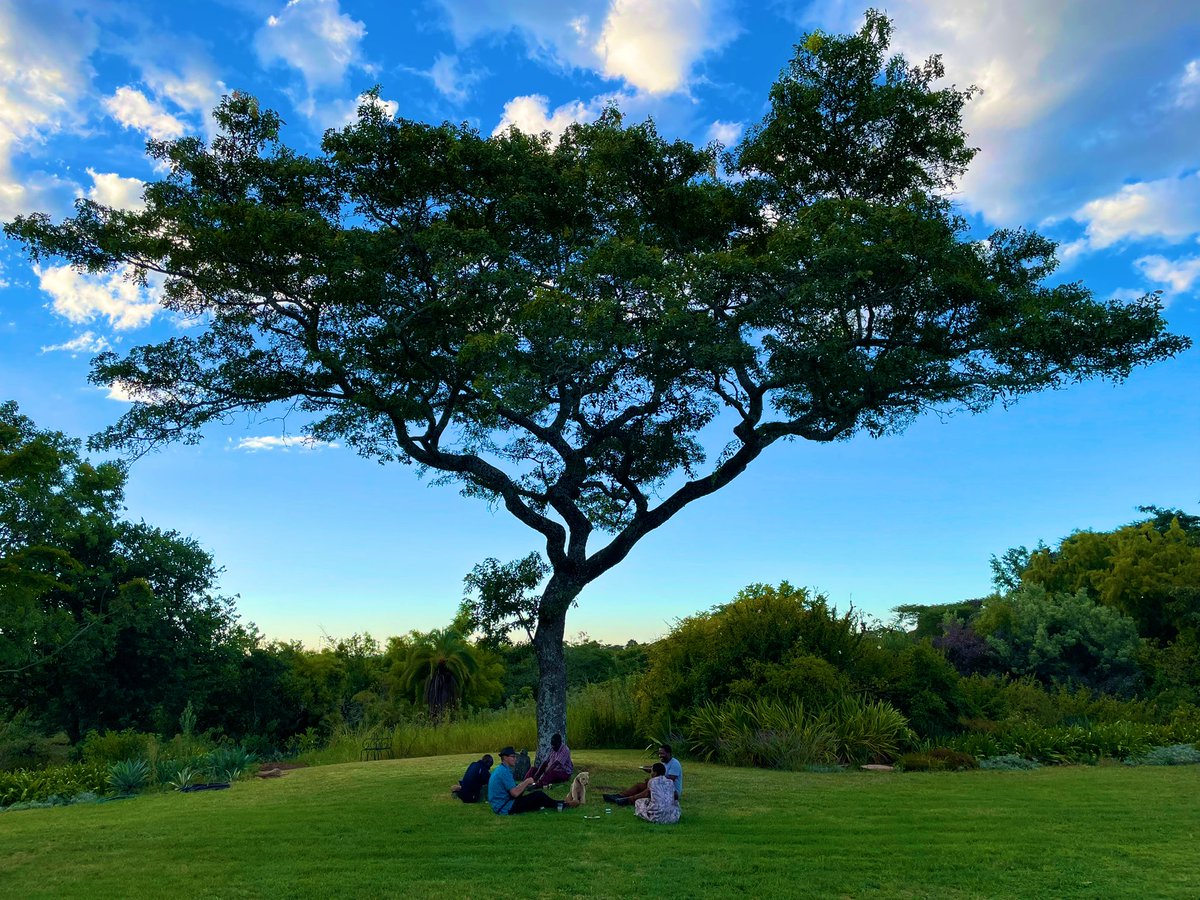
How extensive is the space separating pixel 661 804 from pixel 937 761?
703 cm

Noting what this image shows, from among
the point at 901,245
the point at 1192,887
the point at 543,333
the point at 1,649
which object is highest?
the point at 901,245

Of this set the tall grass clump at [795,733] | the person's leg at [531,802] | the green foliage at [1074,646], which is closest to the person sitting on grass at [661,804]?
the person's leg at [531,802]

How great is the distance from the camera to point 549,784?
1212 cm

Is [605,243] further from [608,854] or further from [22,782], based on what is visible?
[22,782]

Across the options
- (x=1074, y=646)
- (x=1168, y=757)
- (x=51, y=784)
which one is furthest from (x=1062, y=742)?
(x=51, y=784)

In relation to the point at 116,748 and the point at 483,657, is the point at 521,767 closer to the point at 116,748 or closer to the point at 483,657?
the point at 116,748

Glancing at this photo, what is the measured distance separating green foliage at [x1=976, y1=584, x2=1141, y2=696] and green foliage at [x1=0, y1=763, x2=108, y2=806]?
26.2m

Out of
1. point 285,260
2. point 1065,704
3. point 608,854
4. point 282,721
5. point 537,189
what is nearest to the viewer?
point 608,854

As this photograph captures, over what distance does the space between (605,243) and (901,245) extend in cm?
450

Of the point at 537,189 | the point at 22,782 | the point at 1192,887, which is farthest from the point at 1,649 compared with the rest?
the point at 1192,887

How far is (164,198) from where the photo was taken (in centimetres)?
1386

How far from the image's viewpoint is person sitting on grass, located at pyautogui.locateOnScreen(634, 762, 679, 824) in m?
9.86

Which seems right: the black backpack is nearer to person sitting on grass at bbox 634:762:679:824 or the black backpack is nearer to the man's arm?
the man's arm

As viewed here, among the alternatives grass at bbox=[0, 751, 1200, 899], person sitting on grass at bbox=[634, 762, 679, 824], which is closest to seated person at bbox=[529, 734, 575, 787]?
grass at bbox=[0, 751, 1200, 899]
